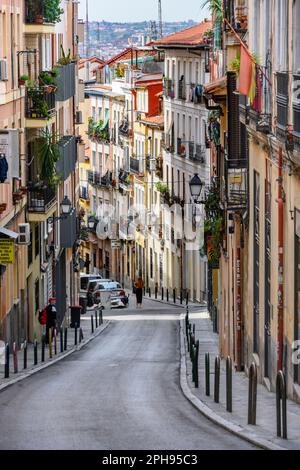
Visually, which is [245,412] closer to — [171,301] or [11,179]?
[11,179]

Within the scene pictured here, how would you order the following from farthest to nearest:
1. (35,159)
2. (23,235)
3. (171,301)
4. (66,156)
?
1. (171,301)
2. (66,156)
3. (35,159)
4. (23,235)

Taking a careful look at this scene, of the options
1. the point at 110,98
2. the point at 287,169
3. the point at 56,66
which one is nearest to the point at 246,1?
the point at 287,169

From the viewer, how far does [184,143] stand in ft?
270

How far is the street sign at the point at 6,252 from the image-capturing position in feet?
118

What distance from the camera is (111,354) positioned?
139 ft

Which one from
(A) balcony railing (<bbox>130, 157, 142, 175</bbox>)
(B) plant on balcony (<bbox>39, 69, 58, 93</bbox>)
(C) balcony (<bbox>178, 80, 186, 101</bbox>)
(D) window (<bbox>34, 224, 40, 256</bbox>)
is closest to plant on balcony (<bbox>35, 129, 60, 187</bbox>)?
(B) plant on balcony (<bbox>39, 69, 58, 93</bbox>)

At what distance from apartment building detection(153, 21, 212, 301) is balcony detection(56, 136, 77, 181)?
13.3 metres

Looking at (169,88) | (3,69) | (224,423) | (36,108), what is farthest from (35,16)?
(169,88)

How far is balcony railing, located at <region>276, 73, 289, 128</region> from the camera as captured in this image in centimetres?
2394

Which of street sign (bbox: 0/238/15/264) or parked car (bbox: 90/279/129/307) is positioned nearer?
street sign (bbox: 0/238/15/264)

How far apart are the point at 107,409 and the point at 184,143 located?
58.8 m

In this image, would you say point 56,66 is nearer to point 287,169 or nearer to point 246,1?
point 246,1

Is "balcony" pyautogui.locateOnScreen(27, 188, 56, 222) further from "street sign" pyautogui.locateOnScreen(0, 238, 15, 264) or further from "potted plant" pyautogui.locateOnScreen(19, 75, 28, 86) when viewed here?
"street sign" pyautogui.locateOnScreen(0, 238, 15, 264)

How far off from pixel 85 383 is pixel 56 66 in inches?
1077
